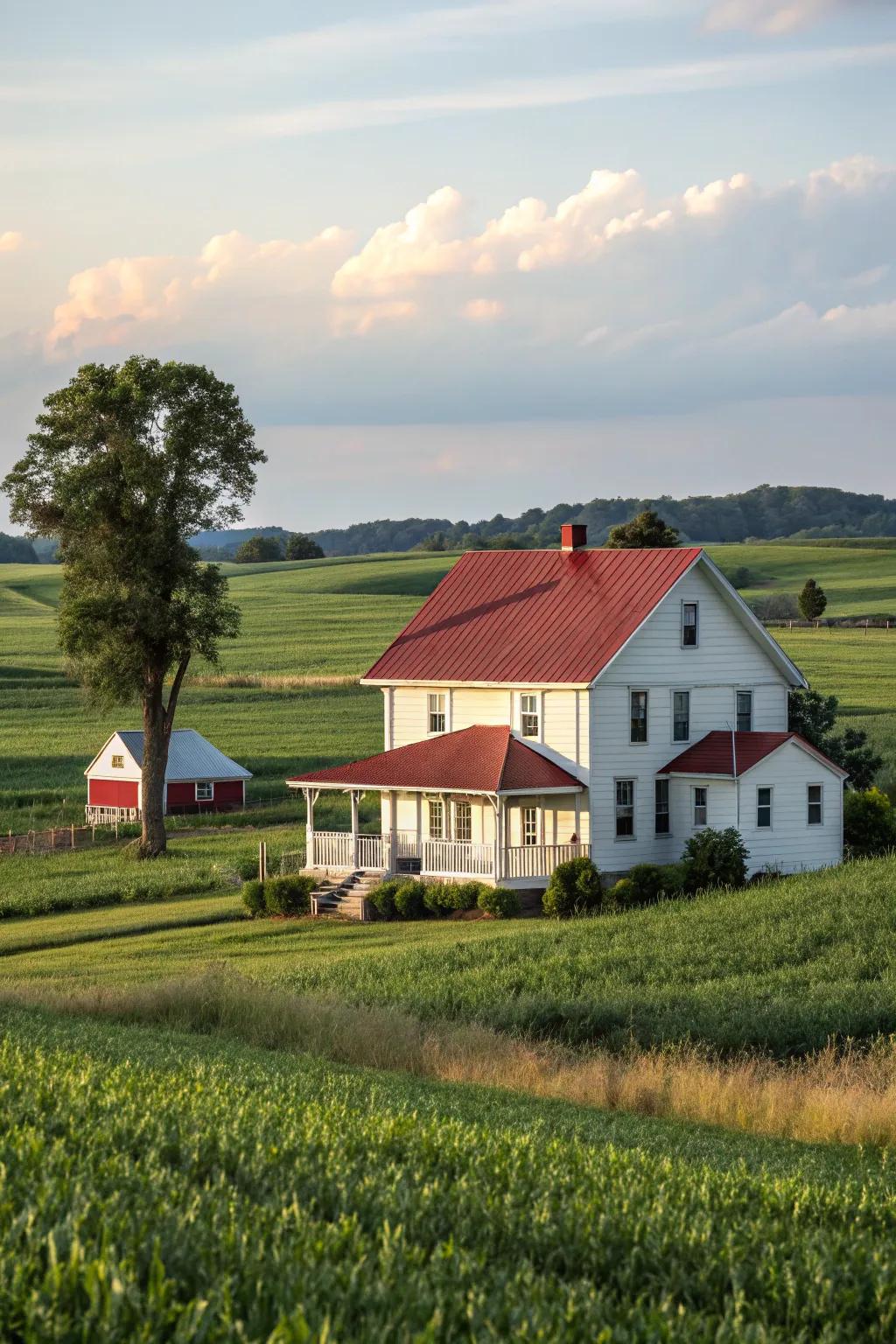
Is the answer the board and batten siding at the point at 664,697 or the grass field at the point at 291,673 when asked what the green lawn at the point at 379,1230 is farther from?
the grass field at the point at 291,673

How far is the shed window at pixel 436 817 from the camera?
4381cm

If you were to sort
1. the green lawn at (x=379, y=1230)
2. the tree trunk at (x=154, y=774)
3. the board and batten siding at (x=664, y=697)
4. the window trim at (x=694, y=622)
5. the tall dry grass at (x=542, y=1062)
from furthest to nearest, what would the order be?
the tree trunk at (x=154, y=774) → the window trim at (x=694, y=622) → the board and batten siding at (x=664, y=697) → the tall dry grass at (x=542, y=1062) → the green lawn at (x=379, y=1230)

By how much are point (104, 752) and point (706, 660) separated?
26.9m

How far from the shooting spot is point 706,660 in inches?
1766

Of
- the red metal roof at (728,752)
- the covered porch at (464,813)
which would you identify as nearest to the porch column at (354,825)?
the covered porch at (464,813)

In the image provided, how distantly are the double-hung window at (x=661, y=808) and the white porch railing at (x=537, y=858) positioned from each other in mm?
2782

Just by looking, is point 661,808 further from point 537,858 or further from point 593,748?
point 537,858

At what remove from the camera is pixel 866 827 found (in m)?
45.5

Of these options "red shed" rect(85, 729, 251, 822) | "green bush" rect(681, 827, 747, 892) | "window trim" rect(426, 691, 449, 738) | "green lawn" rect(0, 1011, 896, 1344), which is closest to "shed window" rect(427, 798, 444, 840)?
"window trim" rect(426, 691, 449, 738)

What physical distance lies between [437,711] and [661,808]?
669 cm

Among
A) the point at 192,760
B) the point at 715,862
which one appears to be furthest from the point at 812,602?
the point at 715,862

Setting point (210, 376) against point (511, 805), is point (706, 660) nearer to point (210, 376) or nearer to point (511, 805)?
point (511, 805)

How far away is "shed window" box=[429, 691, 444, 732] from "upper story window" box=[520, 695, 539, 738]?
2833 mm

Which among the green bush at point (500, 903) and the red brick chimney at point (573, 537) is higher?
the red brick chimney at point (573, 537)
